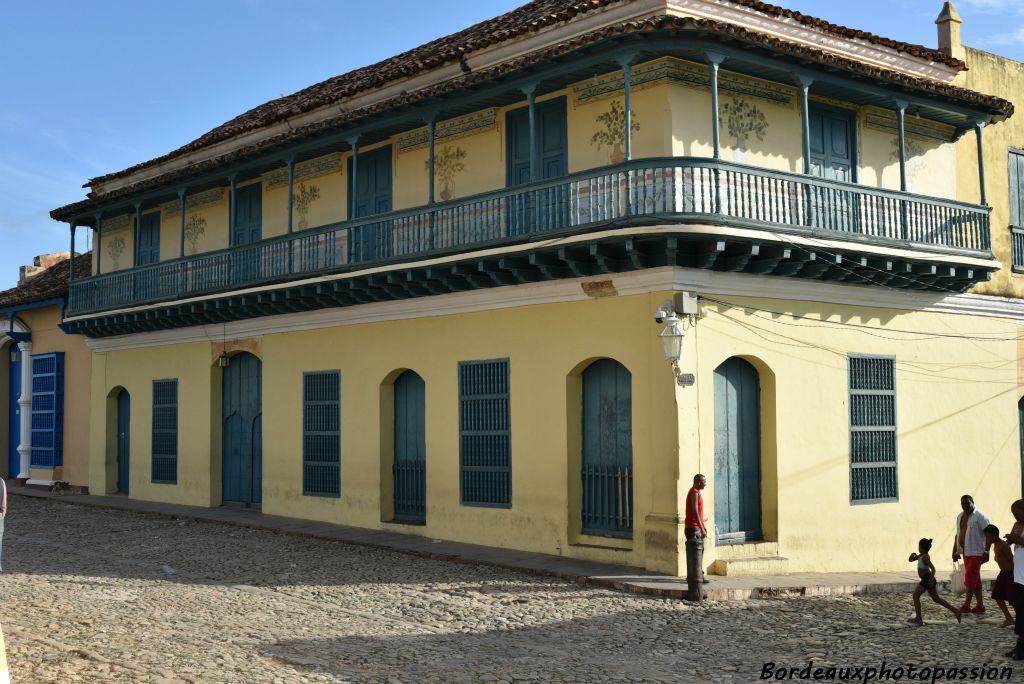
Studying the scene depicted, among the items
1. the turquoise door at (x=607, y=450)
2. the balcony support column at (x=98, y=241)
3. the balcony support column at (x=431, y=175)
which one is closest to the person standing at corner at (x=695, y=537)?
the turquoise door at (x=607, y=450)

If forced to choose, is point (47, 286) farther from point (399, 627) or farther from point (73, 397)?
point (399, 627)

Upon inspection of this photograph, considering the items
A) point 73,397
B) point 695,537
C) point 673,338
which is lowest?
point 695,537

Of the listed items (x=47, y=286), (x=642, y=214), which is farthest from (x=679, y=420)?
(x=47, y=286)

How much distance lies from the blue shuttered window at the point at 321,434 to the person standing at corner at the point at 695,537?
7.30m

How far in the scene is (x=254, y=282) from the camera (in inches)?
698

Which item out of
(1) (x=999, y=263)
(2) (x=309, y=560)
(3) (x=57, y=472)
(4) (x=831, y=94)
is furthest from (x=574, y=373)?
(3) (x=57, y=472)

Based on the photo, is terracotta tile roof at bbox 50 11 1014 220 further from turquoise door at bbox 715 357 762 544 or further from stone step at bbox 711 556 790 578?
stone step at bbox 711 556 790 578

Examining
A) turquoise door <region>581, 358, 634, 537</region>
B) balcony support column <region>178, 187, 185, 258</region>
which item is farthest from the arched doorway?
turquoise door <region>581, 358, 634, 537</region>

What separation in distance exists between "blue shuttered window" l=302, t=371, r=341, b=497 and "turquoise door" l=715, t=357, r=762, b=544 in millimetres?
6598

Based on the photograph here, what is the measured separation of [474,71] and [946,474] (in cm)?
848

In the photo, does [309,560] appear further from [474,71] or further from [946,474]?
[946,474]

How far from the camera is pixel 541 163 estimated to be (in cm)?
Answer: 1458

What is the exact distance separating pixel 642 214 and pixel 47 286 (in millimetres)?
17563

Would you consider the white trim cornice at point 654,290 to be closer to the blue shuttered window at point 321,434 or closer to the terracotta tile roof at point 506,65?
the blue shuttered window at point 321,434
